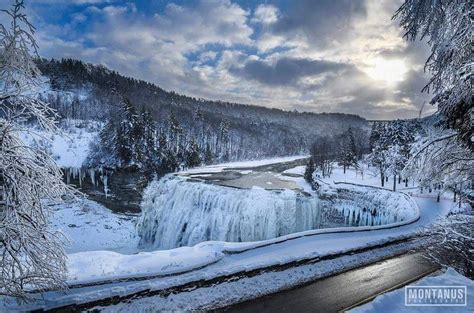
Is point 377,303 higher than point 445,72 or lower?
lower

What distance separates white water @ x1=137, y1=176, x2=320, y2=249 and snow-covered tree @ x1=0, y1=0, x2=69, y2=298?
2294 cm

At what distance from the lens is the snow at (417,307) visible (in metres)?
8.74

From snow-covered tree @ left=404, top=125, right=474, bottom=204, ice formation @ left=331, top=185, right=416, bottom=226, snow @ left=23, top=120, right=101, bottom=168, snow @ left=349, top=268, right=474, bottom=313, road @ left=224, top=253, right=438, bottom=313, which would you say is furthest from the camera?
snow @ left=23, top=120, right=101, bottom=168

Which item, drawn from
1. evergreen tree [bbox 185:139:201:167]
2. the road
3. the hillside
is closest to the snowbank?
the road

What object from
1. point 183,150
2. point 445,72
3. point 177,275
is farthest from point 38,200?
point 183,150

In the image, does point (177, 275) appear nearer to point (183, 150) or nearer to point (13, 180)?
point (13, 180)

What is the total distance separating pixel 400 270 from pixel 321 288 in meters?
4.06

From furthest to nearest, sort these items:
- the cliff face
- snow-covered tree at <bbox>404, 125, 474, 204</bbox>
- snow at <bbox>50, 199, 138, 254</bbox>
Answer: the cliff face
snow at <bbox>50, 199, 138, 254</bbox>
snow-covered tree at <bbox>404, 125, 474, 204</bbox>

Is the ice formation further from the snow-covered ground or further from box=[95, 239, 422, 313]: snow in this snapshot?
box=[95, 239, 422, 313]: snow

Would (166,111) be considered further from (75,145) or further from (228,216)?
(228,216)

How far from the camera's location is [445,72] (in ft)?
19.7

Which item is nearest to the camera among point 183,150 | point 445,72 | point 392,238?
point 445,72

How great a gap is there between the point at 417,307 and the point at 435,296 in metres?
1.19

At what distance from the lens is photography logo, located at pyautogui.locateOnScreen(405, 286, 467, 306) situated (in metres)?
9.06
